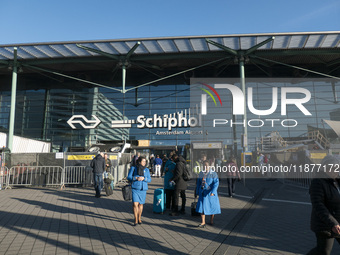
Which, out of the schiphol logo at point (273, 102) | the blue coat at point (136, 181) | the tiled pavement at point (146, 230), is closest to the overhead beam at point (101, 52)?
the schiphol logo at point (273, 102)

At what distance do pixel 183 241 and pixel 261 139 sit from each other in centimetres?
2371

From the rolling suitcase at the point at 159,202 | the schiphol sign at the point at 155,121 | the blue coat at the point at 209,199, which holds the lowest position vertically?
the rolling suitcase at the point at 159,202

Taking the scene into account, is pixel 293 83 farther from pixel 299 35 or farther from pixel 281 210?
pixel 281 210

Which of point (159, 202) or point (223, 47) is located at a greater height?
point (223, 47)

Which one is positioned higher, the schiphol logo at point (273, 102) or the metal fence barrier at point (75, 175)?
the schiphol logo at point (273, 102)

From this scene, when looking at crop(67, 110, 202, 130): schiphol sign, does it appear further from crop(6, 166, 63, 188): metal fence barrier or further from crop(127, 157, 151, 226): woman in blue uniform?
crop(127, 157, 151, 226): woman in blue uniform

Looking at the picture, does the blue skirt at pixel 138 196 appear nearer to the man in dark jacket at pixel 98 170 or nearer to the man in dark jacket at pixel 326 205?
the man in dark jacket at pixel 326 205

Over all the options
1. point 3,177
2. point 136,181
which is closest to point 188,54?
point 3,177

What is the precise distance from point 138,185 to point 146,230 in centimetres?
96

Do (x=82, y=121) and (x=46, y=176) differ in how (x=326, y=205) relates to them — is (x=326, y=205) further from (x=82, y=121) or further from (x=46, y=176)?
(x=82, y=121)

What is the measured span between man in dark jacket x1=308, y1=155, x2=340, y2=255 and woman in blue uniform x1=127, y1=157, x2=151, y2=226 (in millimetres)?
3547

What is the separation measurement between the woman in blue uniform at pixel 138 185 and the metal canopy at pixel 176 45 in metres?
15.8

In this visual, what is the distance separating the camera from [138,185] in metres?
5.69

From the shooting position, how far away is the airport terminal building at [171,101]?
26.1 meters
